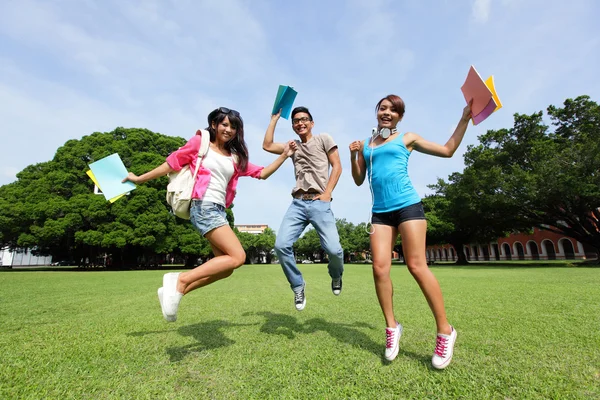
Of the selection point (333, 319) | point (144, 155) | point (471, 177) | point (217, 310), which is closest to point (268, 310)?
point (217, 310)

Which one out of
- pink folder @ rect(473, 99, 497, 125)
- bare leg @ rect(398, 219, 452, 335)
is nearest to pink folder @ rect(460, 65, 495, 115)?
pink folder @ rect(473, 99, 497, 125)

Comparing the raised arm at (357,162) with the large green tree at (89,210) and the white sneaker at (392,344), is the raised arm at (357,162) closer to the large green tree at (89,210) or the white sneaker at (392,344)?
the white sneaker at (392,344)

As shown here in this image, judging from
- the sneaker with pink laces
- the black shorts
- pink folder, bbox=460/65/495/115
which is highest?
pink folder, bbox=460/65/495/115

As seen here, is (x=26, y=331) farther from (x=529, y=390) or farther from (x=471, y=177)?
(x=471, y=177)

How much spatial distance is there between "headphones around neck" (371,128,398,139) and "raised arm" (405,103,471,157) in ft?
0.57

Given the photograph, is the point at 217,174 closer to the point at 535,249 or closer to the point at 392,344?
the point at 392,344

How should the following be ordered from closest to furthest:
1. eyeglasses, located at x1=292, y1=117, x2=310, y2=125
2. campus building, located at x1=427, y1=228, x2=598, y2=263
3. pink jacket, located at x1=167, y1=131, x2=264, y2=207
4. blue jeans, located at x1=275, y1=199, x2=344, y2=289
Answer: pink jacket, located at x1=167, y1=131, x2=264, y2=207
blue jeans, located at x1=275, y1=199, x2=344, y2=289
eyeglasses, located at x1=292, y1=117, x2=310, y2=125
campus building, located at x1=427, y1=228, x2=598, y2=263

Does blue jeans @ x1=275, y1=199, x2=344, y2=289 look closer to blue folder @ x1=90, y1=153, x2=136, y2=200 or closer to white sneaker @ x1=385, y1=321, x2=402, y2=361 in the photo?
white sneaker @ x1=385, y1=321, x2=402, y2=361

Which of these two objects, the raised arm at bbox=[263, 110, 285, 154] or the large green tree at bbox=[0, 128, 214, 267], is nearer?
the raised arm at bbox=[263, 110, 285, 154]

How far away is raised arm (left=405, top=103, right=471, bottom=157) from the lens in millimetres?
3121

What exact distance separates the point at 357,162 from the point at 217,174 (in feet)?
4.84

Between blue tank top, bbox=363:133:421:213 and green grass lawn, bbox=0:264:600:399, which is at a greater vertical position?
blue tank top, bbox=363:133:421:213

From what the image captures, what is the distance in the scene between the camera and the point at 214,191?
3.27m

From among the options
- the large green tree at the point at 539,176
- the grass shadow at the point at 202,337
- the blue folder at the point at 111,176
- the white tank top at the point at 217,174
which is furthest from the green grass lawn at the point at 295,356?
the large green tree at the point at 539,176
